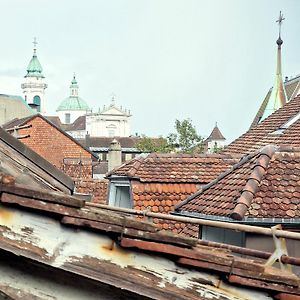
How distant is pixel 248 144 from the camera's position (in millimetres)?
17703

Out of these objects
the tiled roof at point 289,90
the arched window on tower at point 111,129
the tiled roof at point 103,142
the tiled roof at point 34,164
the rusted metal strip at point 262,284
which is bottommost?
the rusted metal strip at point 262,284

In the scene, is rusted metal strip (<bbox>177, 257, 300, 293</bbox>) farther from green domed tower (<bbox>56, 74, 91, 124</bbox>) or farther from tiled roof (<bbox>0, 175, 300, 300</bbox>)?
green domed tower (<bbox>56, 74, 91, 124</bbox>)

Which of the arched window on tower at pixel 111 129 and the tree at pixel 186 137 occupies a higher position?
the arched window on tower at pixel 111 129

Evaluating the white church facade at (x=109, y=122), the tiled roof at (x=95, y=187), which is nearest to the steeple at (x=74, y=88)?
the white church facade at (x=109, y=122)

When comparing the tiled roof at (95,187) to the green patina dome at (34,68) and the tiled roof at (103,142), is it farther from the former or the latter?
the green patina dome at (34,68)

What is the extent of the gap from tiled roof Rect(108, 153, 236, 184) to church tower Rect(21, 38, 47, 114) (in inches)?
5715

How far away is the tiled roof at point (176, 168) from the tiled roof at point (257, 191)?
117 inches

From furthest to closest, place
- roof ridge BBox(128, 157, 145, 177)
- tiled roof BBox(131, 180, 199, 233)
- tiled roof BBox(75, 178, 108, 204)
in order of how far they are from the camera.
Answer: tiled roof BBox(75, 178, 108, 204), roof ridge BBox(128, 157, 145, 177), tiled roof BBox(131, 180, 199, 233)

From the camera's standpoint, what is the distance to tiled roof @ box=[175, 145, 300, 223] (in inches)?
377

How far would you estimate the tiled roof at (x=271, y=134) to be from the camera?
51.8 ft

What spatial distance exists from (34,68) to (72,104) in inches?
576

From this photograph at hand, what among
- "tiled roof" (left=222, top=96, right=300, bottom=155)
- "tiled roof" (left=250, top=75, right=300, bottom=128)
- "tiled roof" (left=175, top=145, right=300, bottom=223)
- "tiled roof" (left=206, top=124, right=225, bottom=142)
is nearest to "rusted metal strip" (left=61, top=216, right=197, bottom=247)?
"tiled roof" (left=175, top=145, right=300, bottom=223)

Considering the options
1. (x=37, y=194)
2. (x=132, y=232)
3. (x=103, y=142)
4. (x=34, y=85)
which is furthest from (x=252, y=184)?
(x=34, y=85)

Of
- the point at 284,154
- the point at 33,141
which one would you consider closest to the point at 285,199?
the point at 284,154
